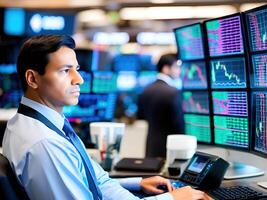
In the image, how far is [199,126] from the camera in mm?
2637

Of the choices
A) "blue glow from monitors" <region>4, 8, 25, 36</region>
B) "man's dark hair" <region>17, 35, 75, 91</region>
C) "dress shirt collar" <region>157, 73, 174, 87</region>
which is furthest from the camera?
"blue glow from monitors" <region>4, 8, 25, 36</region>

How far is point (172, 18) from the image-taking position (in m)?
9.11

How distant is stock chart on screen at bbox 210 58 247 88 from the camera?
7.30ft

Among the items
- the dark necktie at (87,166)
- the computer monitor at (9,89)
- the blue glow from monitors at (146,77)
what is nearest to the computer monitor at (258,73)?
the dark necktie at (87,166)

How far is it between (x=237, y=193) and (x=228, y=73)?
2.27 feet

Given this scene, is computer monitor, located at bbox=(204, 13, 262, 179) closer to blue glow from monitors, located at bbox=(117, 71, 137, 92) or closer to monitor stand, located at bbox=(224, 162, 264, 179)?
monitor stand, located at bbox=(224, 162, 264, 179)

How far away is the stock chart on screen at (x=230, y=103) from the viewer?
2.21 m

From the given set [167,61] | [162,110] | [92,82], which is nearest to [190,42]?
[92,82]

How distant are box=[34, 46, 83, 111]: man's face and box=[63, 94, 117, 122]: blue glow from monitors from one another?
186 cm

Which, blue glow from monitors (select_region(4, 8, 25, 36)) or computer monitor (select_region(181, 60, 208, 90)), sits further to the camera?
blue glow from monitors (select_region(4, 8, 25, 36))

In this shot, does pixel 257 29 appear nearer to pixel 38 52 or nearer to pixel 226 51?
pixel 226 51

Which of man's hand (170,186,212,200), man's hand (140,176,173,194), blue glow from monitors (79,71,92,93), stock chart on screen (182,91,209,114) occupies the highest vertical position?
blue glow from monitors (79,71,92,93)

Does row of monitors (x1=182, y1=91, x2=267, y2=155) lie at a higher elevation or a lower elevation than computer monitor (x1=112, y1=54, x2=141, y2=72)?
lower

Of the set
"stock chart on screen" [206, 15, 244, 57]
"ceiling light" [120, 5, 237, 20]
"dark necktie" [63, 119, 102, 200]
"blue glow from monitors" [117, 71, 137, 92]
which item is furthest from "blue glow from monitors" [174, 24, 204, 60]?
"ceiling light" [120, 5, 237, 20]
